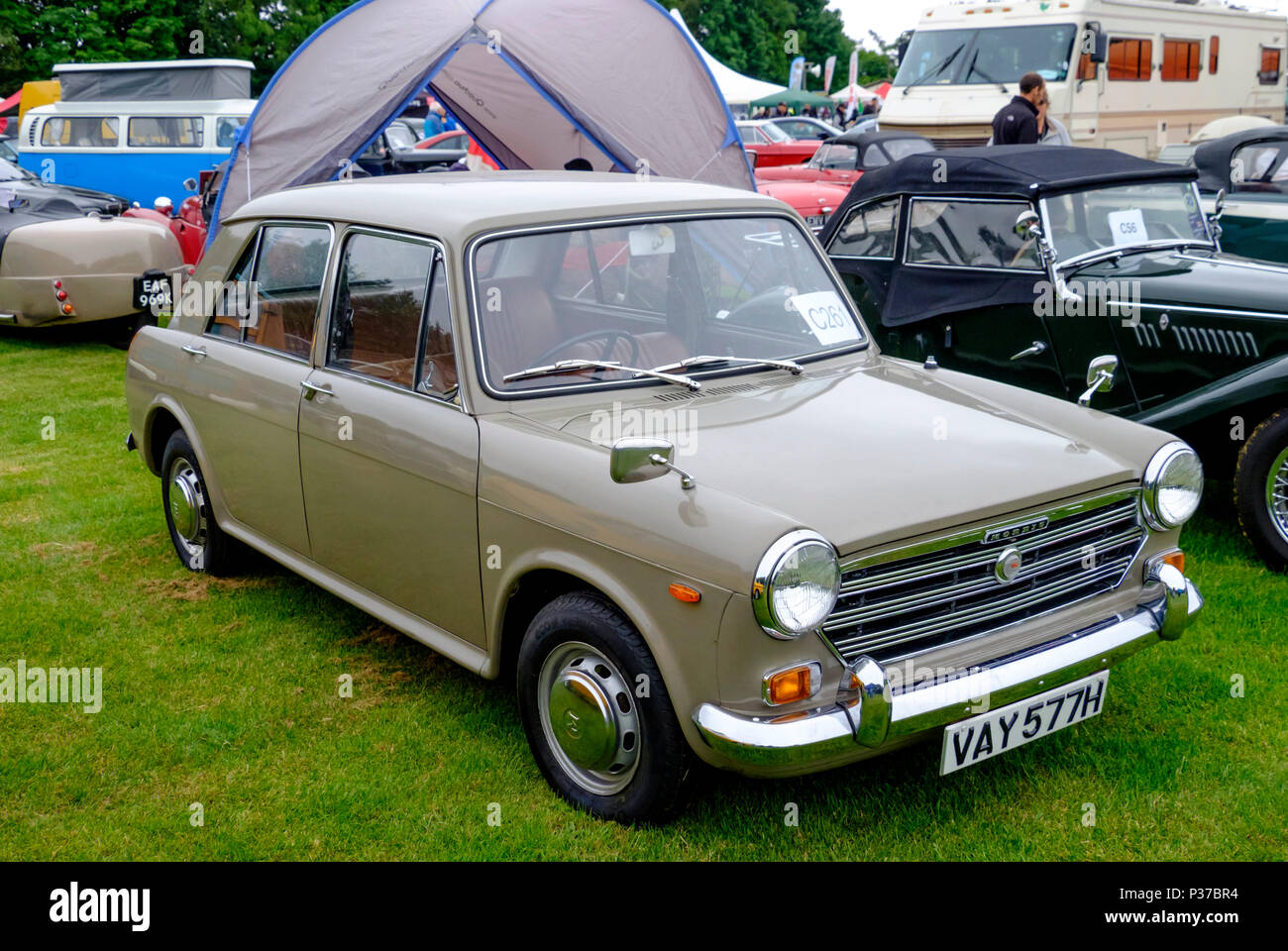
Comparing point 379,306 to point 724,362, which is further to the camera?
point 379,306

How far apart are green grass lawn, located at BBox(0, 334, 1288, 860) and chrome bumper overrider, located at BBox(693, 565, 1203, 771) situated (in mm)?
448

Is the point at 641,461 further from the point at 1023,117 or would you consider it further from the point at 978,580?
the point at 1023,117

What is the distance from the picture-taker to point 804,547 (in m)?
2.91

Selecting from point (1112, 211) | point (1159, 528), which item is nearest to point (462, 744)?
point (1159, 528)

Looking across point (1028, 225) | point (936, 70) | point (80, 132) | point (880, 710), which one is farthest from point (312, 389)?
point (80, 132)

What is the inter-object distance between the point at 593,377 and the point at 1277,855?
237 cm

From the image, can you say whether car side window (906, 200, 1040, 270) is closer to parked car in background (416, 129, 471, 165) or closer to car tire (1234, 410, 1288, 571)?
car tire (1234, 410, 1288, 571)

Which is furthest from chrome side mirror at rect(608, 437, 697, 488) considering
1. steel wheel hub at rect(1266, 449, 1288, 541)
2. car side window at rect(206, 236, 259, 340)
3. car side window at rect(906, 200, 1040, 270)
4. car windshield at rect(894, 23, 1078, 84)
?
car windshield at rect(894, 23, 1078, 84)

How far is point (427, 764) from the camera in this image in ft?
12.8

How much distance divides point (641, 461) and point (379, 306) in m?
1.51

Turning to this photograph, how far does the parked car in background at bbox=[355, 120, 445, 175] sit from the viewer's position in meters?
14.8

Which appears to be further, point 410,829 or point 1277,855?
point 410,829

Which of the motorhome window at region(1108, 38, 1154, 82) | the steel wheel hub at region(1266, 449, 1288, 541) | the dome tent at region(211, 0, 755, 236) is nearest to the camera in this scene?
the steel wheel hub at region(1266, 449, 1288, 541)

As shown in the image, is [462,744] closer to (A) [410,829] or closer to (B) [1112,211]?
(A) [410,829]
